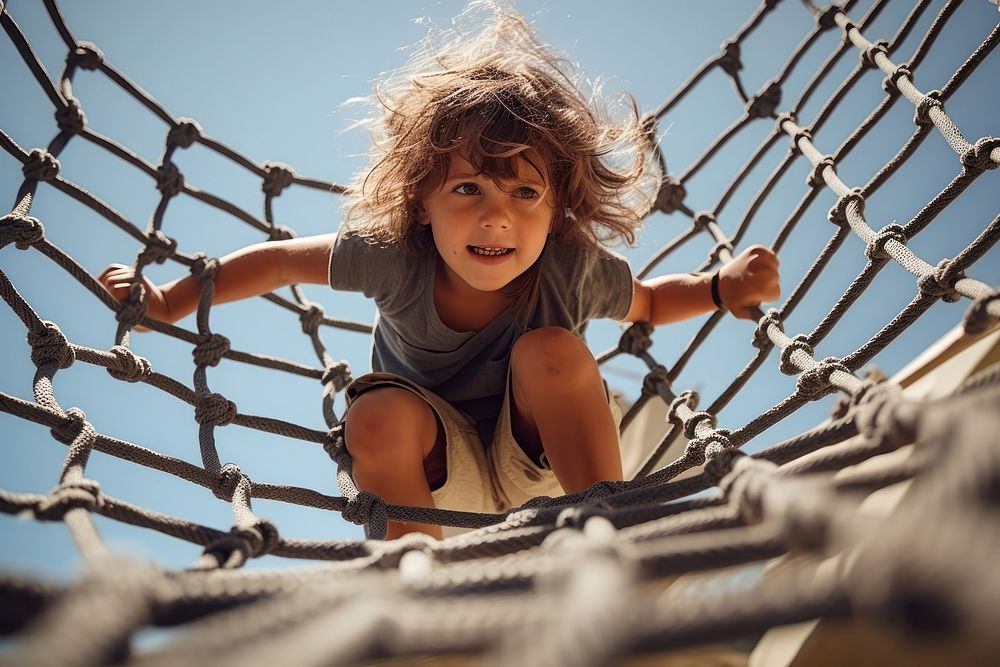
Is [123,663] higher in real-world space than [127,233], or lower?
lower

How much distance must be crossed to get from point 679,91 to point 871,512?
117 cm

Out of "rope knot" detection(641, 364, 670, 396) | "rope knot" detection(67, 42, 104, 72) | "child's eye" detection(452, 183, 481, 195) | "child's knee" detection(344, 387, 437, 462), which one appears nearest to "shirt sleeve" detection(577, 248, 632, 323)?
"rope knot" detection(641, 364, 670, 396)

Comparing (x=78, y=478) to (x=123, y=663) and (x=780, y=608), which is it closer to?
(x=123, y=663)

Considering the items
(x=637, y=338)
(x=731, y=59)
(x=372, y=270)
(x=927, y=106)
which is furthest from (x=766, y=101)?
(x=372, y=270)

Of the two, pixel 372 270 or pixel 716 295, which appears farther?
pixel 716 295

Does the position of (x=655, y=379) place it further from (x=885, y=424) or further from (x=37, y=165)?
(x=37, y=165)

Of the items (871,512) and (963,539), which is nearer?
(963,539)

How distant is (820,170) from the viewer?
1.34 m

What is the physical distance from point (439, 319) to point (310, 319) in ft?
1.61

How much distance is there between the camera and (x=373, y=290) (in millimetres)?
1174

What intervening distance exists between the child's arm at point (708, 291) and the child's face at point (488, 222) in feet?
0.95

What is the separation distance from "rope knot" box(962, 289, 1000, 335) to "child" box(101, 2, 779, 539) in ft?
1.32

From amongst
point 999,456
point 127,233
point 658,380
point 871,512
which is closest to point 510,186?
point 658,380

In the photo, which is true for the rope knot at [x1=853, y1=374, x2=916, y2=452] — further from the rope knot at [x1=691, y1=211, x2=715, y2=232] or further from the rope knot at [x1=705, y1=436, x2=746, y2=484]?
A: the rope knot at [x1=691, y1=211, x2=715, y2=232]
